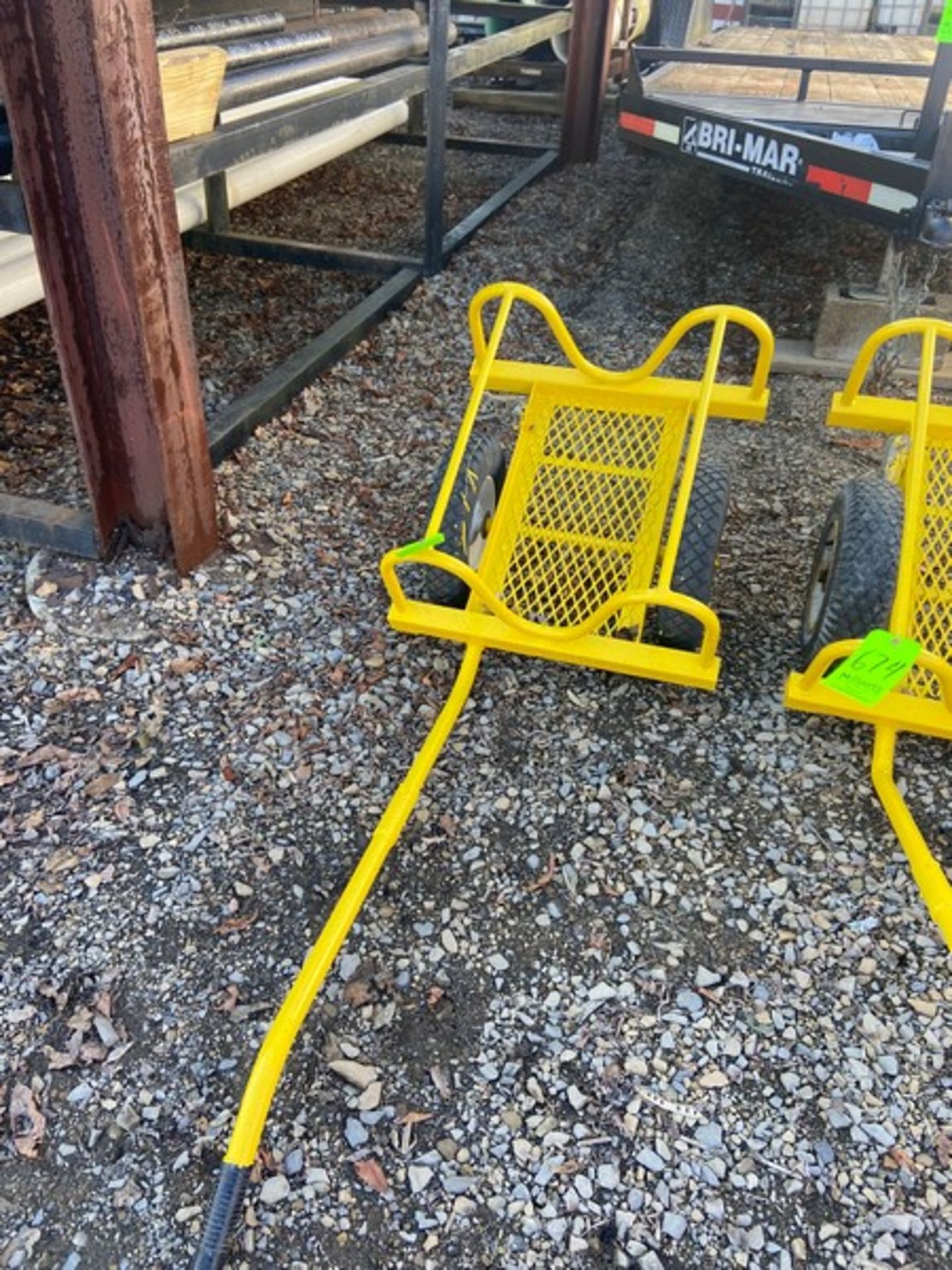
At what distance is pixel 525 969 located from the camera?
2.24 m

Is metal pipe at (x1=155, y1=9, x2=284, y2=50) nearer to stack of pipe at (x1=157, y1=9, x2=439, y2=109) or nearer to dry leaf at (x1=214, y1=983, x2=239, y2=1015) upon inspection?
stack of pipe at (x1=157, y1=9, x2=439, y2=109)

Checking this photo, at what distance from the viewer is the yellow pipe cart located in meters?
2.55

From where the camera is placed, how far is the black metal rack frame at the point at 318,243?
3.28 metres

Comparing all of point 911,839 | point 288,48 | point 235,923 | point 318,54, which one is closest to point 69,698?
point 235,923

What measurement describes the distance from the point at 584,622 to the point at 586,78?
23.1ft

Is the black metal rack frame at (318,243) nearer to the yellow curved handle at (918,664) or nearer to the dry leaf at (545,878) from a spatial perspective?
the dry leaf at (545,878)

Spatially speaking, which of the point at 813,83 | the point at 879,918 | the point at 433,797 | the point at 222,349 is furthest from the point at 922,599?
the point at 813,83

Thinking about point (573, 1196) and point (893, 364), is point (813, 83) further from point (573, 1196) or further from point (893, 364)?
point (573, 1196)

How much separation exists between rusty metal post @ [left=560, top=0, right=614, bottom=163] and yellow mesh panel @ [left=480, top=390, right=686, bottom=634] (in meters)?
5.75

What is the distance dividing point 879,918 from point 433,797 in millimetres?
1091

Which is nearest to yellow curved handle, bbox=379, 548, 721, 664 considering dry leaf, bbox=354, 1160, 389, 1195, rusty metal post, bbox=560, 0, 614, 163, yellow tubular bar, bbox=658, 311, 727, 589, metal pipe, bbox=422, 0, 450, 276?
yellow tubular bar, bbox=658, 311, 727, 589

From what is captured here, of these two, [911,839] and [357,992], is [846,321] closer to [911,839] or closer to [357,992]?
[911,839]

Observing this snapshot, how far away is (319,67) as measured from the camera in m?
4.76

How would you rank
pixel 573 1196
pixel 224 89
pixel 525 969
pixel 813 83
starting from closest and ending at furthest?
1. pixel 573 1196
2. pixel 525 969
3. pixel 224 89
4. pixel 813 83
